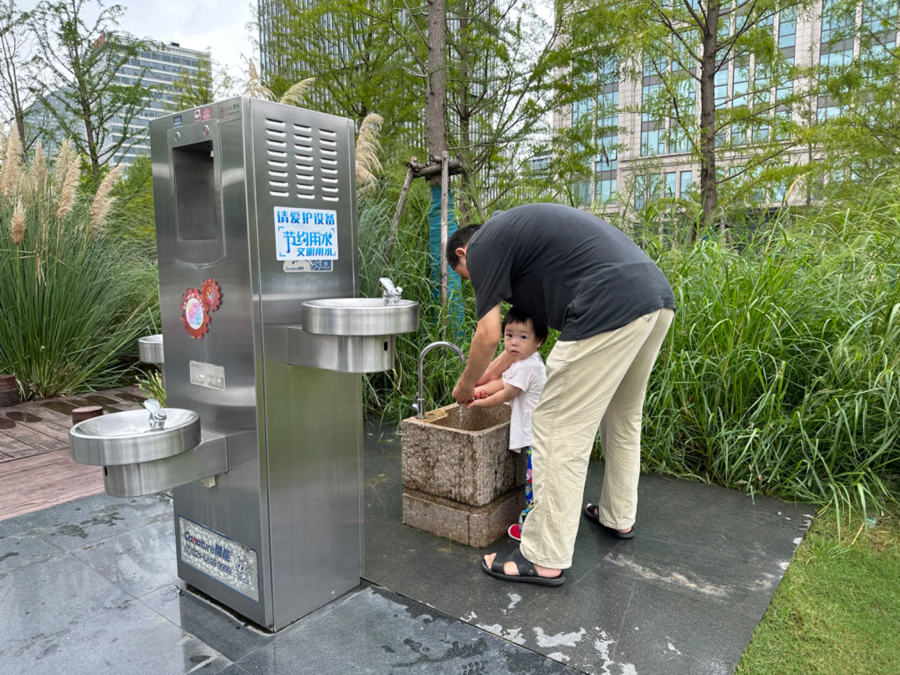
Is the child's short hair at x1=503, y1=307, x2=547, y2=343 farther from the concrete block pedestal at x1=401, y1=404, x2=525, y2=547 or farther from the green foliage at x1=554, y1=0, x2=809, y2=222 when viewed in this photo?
the green foliage at x1=554, y1=0, x2=809, y2=222

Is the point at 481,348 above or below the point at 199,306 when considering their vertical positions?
below

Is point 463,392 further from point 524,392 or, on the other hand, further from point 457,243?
point 457,243

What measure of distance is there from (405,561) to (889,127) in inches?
372

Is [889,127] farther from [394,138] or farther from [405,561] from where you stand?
[405,561]

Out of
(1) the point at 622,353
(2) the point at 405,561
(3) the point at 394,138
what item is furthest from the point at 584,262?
(3) the point at 394,138

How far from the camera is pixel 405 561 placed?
2.45m

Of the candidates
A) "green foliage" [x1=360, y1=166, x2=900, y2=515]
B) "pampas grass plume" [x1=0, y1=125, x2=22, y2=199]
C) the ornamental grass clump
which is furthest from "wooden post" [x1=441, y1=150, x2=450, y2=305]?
"pampas grass plume" [x1=0, y1=125, x2=22, y2=199]

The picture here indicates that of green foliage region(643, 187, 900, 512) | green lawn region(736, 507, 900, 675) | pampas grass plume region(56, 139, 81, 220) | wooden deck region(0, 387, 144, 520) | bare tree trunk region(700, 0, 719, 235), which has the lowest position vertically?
green lawn region(736, 507, 900, 675)

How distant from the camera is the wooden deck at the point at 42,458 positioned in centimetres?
308

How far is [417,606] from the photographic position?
2125 mm

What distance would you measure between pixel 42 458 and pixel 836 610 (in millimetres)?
4165

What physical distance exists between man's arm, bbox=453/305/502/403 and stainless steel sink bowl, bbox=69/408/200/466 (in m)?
0.98

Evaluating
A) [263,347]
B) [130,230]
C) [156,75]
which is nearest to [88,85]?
[156,75]

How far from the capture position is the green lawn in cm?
182
